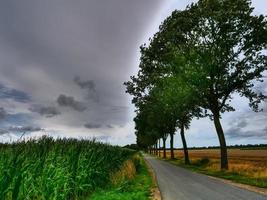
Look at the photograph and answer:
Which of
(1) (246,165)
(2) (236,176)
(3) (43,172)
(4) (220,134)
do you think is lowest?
(3) (43,172)

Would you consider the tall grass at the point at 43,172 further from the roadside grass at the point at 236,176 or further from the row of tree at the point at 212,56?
the row of tree at the point at 212,56

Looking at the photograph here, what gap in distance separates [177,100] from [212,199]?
26847 millimetres

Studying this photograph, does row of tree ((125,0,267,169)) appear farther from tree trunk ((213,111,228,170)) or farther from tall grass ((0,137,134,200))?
tall grass ((0,137,134,200))

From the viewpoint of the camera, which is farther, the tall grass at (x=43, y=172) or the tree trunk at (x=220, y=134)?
the tree trunk at (x=220, y=134)

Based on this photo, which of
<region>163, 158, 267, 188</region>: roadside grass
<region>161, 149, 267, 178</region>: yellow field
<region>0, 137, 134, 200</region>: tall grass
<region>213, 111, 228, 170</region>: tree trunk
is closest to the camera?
<region>0, 137, 134, 200</region>: tall grass

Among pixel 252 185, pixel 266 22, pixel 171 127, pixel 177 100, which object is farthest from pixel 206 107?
pixel 171 127

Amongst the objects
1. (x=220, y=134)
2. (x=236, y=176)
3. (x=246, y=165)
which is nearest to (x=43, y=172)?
(x=236, y=176)

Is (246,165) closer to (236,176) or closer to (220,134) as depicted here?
(220,134)

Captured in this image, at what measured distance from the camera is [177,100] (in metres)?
42.8

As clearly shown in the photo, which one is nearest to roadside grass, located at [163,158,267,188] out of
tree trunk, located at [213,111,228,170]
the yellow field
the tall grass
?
the yellow field

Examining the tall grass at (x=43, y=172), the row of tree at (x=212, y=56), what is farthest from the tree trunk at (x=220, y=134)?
the tall grass at (x=43, y=172)

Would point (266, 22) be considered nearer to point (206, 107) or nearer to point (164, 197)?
point (206, 107)

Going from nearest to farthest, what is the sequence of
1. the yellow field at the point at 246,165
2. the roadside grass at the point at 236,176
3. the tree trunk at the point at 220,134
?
1. the roadside grass at the point at 236,176
2. the yellow field at the point at 246,165
3. the tree trunk at the point at 220,134

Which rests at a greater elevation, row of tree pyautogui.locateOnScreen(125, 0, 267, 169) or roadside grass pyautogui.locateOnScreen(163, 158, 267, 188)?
row of tree pyautogui.locateOnScreen(125, 0, 267, 169)
